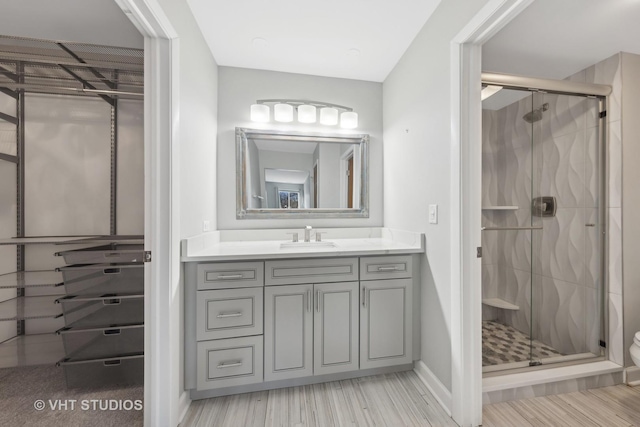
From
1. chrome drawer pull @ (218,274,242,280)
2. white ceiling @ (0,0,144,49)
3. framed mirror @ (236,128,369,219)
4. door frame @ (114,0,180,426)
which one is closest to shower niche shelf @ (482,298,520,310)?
framed mirror @ (236,128,369,219)

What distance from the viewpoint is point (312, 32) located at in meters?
1.79

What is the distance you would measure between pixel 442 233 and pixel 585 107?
1.54 metres

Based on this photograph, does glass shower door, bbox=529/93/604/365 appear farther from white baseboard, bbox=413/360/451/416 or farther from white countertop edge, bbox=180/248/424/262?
white countertop edge, bbox=180/248/424/262

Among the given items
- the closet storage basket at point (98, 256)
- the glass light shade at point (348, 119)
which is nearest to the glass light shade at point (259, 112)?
the glass light shade at point (348, 119)

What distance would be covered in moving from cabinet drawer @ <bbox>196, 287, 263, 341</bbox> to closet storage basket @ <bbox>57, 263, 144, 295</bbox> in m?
0.52

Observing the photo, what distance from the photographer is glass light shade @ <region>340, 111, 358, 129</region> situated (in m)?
A: 2.30

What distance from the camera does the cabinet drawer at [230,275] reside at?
1.54m

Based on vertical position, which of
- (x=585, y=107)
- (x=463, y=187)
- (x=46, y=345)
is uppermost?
(x=585, y=107)

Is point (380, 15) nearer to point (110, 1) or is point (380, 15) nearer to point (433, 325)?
point (110, 1)

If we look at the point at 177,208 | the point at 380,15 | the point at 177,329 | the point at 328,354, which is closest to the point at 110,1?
the point at 177,208

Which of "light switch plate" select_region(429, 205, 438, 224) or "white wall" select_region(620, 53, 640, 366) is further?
"white wall" select_region(620, 53, 640, 366)

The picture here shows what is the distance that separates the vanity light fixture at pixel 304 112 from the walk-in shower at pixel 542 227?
1148 millimetres

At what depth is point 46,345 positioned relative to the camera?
6.57 ft

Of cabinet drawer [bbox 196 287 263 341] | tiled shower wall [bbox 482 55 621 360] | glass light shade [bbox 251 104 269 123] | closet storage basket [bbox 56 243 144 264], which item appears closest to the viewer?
cabinet drawer [bbox 196 287 263 341]
